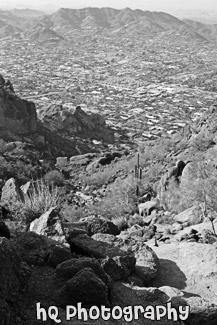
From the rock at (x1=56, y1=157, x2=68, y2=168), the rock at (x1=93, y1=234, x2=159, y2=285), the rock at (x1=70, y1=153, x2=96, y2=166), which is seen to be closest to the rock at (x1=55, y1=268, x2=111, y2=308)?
the rock at (x1=93, y1=234, x2=159, y2=285)

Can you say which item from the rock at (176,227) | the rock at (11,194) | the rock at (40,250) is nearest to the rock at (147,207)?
the rock at (176,227)

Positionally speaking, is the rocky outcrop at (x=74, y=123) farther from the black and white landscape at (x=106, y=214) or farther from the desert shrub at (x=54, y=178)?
the desert shrub at (x=54, y=178)

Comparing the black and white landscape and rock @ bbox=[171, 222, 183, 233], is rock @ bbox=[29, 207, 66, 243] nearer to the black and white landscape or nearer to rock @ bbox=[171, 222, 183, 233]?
the black and white landscape

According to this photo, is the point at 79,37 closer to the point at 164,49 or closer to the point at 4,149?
the point at 164,49

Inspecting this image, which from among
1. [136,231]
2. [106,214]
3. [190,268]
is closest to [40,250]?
[190,268]

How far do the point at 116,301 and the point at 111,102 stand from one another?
72.9 m

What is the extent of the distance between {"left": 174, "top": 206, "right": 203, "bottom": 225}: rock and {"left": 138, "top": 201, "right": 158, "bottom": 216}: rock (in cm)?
175

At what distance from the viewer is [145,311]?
630 centimetres

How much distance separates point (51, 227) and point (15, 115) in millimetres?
35138

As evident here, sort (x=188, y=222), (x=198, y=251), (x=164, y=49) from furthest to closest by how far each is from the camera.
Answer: (x=164, y=49)
(x=188, y=222)
(x=198, y=251)

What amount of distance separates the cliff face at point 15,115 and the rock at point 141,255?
33844mm

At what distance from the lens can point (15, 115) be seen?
138ft

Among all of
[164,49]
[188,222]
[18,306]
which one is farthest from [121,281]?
[164,49]

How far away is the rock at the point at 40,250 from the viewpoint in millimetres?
7004
